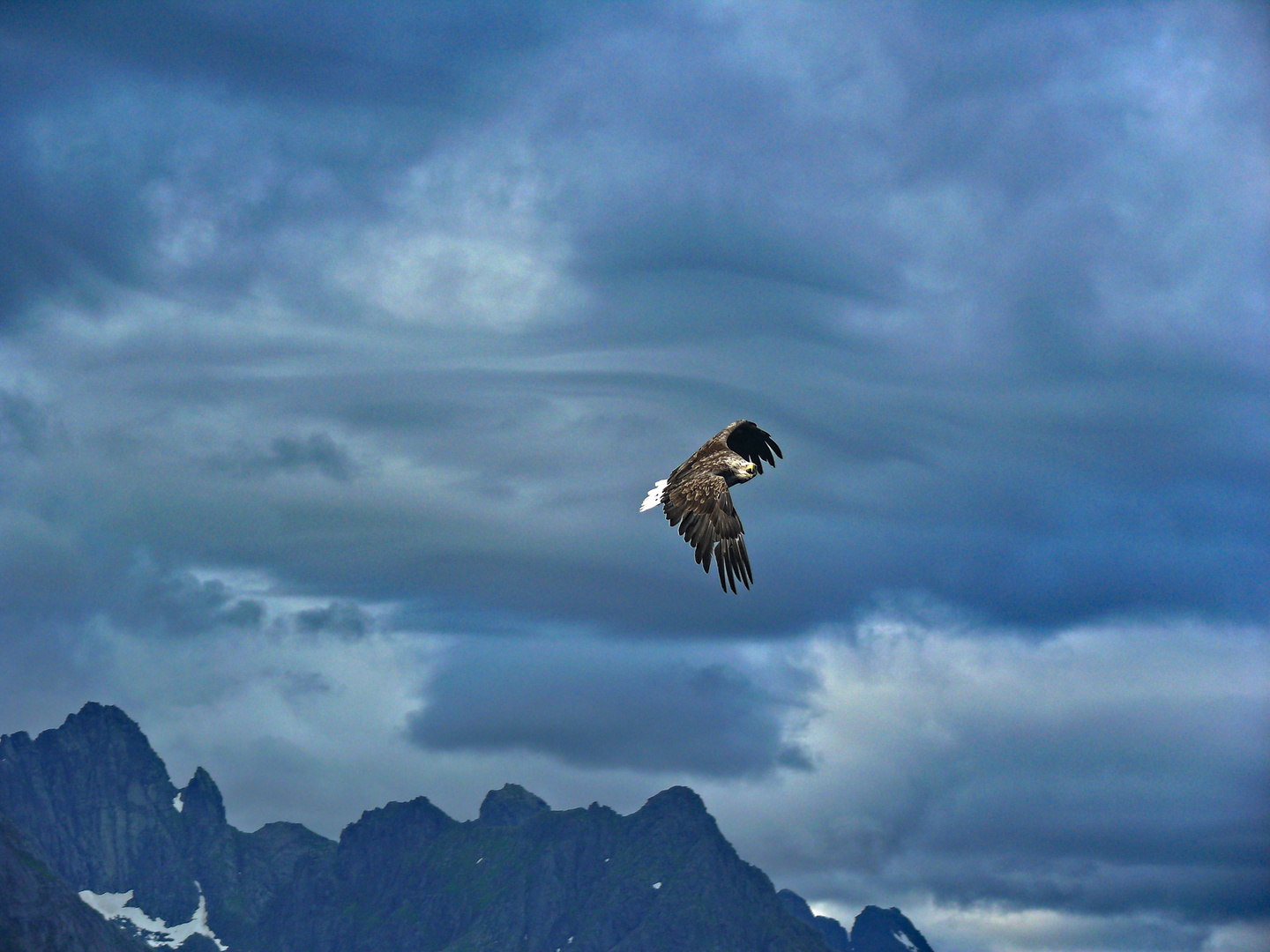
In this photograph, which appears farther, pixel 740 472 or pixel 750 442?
pixel 750 442

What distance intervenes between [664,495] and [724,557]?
4.77m

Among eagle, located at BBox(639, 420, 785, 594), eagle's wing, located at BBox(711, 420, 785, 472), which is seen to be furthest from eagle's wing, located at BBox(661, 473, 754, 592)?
eagle's wing, located at BBox(711, 420, 785, 472)

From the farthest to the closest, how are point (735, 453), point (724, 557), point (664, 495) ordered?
point (735, 453)
point (664, 495)
point (724, 557)

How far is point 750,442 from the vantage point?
7081 centimetres

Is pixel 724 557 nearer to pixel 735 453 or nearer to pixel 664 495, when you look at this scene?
pixel 664 495

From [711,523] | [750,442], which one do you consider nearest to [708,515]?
[711,523]

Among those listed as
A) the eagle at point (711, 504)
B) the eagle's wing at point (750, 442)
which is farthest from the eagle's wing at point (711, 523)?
the eagle's wing at point (750, 442)

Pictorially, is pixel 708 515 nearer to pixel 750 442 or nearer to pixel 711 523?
pixel 711 523

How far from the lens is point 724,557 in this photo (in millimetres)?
56938

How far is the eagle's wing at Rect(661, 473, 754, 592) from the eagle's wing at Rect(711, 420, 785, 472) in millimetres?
9210

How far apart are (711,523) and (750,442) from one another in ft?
43.2

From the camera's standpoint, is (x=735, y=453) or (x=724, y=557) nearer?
(x=724, y=557)

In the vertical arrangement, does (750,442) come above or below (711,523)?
above

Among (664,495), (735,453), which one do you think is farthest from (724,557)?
(735,453)
